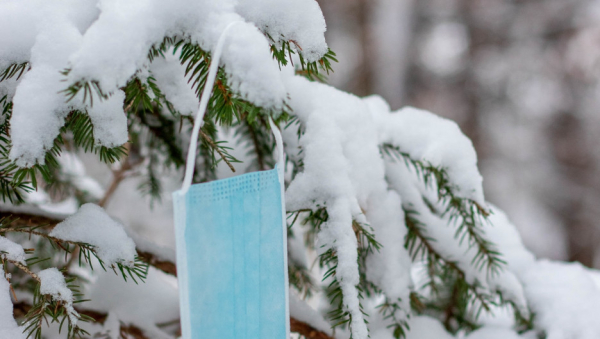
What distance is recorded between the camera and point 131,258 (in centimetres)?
45

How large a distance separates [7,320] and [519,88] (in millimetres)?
4113

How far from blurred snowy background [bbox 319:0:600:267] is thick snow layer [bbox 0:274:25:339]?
160 inches

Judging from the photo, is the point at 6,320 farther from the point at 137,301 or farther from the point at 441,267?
the point at 441,267

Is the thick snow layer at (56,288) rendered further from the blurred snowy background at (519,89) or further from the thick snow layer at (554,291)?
the blurred snowy background at (519,89)

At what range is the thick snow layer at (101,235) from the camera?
44cm

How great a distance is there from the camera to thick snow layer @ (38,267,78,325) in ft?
1.35

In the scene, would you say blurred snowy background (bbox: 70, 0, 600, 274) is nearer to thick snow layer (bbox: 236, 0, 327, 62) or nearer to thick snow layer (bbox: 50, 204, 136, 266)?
thick snow layer (bbox: 236, 0, 327, 62)

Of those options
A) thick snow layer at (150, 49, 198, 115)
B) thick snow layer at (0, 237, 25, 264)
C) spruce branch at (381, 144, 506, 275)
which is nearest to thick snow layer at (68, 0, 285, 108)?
thick snow layer at (150, 49, 198, 115)

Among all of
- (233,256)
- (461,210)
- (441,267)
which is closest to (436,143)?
(461,210)

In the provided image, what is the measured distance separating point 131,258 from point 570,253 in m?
4.13

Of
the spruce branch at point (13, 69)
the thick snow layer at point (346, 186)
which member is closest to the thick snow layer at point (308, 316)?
the thick snow layer at point (346, 186)

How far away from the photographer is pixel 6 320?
43cm

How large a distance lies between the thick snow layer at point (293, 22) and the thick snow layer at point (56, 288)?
0.35 m

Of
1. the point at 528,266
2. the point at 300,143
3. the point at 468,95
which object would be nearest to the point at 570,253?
the point at 468,95
